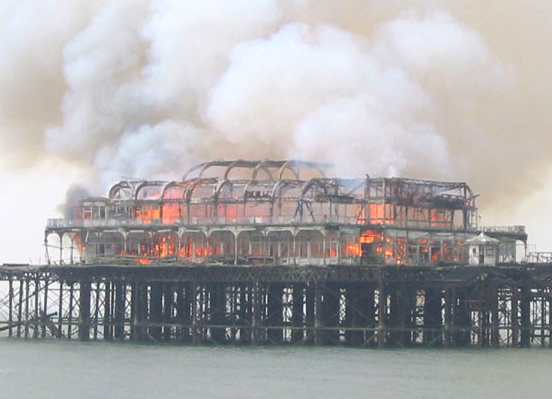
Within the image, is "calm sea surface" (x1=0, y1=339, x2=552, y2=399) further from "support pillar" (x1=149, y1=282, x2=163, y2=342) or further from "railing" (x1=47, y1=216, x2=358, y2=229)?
"support pillar" (x1=149, y1=282, x2=163, y2=342)

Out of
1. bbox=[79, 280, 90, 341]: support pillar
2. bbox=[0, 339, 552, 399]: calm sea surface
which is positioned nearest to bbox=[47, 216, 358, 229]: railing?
bbox=[79, 280, 90, 341]: support pillar

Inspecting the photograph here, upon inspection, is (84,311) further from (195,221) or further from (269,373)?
(269,373)

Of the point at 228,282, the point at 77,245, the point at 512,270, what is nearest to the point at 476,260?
the point at 512,270

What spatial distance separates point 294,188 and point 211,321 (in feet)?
39.9

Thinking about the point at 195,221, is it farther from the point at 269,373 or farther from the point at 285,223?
the point at 269,373

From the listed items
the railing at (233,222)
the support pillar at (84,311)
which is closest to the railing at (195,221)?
the railing at (233,222)

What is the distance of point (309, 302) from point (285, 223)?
6559 millimetres

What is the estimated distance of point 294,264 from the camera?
163125 mm

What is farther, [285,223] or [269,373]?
[285,223]

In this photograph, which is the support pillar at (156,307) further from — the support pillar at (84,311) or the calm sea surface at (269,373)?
the calm sea surface at (269,373)

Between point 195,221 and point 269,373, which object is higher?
point 195,221

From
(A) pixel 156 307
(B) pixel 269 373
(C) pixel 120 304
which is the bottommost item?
(B) pixel 269 373

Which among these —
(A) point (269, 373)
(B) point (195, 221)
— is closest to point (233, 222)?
(B) point (195, 221)

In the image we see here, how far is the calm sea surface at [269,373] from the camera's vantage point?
12925 centimetres
